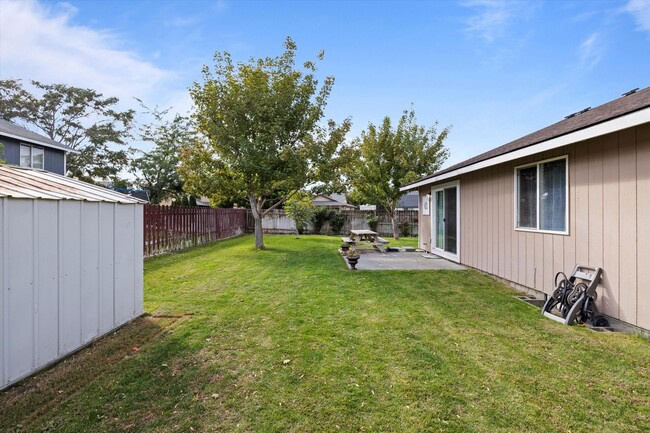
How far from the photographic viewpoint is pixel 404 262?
909cm

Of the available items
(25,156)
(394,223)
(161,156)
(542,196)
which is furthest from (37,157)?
(542,196)

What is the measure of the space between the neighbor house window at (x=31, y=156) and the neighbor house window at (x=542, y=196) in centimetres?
1952

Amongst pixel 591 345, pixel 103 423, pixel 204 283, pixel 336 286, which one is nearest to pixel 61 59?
pixel 204 283

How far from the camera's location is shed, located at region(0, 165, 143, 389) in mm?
2590

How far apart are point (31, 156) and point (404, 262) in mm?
17665

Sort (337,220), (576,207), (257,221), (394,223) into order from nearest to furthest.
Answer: (576,207) → (257,221) → (394,223) → (337,220)

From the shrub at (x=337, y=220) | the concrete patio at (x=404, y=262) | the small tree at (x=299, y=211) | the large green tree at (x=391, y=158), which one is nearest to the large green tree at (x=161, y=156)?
the small tree at (x=299, y=211)

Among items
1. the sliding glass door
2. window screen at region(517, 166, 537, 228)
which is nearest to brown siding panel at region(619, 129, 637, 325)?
window screen at region(517, 166, 537, 228)

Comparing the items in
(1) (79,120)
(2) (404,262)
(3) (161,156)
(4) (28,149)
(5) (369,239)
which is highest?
(1) (79,120)

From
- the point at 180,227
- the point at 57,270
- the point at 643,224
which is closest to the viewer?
the point at 57,270

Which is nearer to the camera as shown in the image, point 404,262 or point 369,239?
point 404,262

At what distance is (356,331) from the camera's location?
393 cm

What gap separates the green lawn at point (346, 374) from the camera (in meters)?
2.21

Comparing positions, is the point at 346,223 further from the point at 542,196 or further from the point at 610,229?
the point at 610,229
